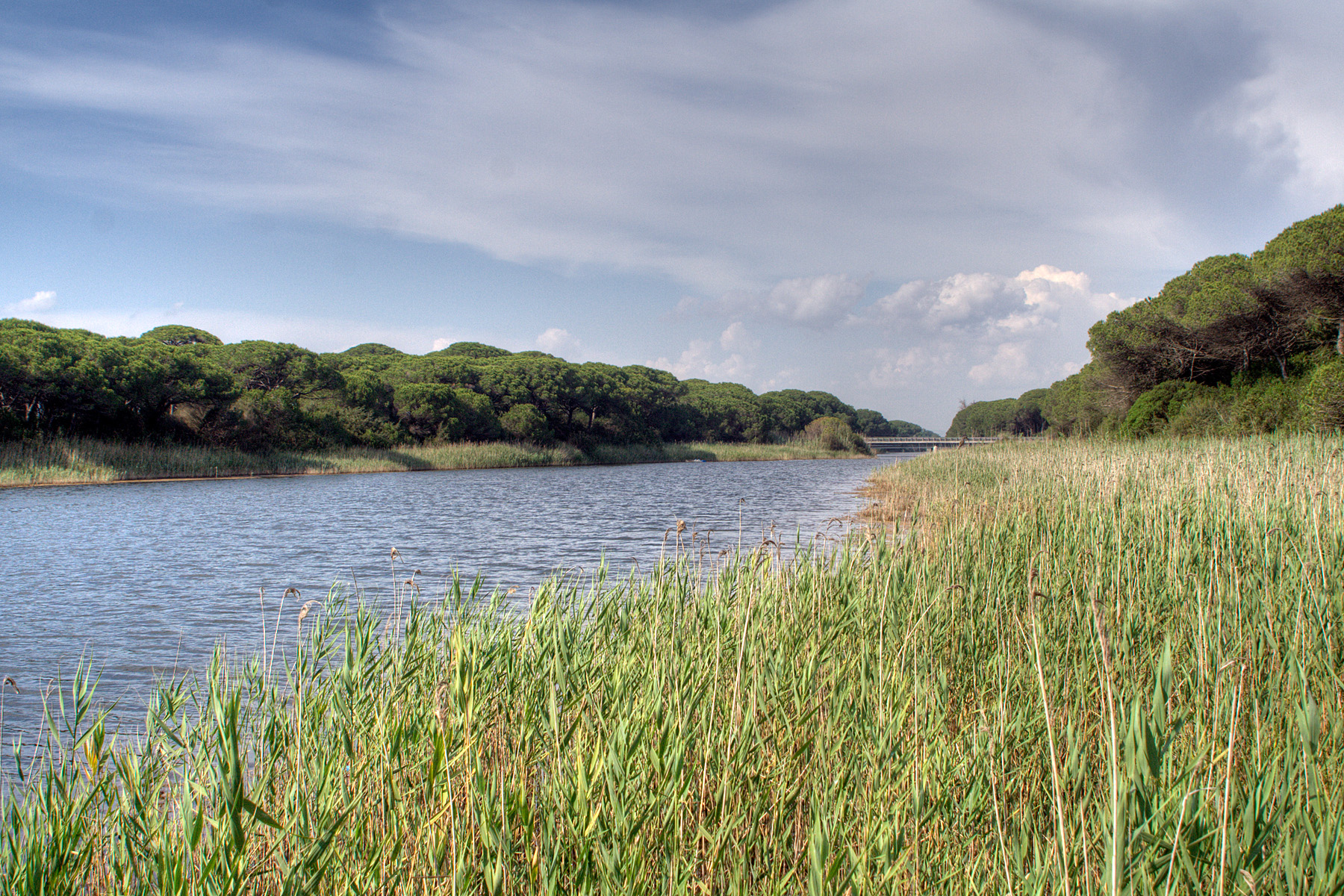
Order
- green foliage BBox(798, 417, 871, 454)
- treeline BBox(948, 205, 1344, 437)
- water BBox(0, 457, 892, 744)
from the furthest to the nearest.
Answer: green foliage BBox(798, 417, 871, 454) → treeline BBox(948, 205, 1344, 437) → water BBox(0, 457, 892, 744)

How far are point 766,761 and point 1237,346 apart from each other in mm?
22504

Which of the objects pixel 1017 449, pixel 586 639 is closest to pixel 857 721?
pixel 586 639

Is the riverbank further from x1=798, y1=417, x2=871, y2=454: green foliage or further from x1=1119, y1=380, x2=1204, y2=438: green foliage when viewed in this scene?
x1=1119, y1=380, x2=1204, y2=438: green foliage

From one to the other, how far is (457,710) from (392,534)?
10.7 m

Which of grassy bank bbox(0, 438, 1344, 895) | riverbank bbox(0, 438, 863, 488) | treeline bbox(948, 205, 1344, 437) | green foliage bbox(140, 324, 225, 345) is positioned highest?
green foliage bbox(140, 324, 225, 345)

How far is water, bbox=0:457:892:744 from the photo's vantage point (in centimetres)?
586

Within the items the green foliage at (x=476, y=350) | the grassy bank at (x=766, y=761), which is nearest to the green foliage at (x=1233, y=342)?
the grassy bank at (x=766, y=761)

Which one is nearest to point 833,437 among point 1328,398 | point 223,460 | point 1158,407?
point 1158,407

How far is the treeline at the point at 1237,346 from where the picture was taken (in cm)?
1565

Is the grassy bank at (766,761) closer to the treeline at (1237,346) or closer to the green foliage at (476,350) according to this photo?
the treeline at (1237,346)

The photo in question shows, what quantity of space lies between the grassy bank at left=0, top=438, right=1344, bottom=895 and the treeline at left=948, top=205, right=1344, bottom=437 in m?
14.0

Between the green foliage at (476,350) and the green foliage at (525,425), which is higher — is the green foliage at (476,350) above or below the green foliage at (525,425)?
above

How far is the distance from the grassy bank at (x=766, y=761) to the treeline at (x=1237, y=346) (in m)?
14.0

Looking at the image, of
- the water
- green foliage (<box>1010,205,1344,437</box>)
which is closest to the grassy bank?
the water
